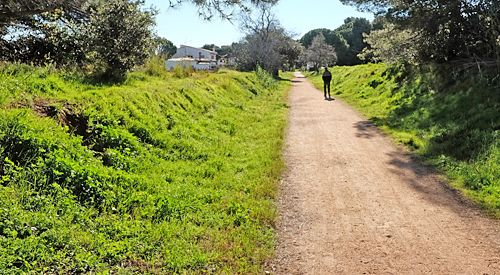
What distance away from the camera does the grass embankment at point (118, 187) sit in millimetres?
3430

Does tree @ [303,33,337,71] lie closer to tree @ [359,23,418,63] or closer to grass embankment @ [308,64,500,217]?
grass embankment @ [308,64,500,217]

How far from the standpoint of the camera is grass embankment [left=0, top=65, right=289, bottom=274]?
3.43 meters

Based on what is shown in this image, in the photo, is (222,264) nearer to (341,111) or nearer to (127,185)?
(127,185)

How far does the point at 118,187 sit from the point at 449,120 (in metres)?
8.51

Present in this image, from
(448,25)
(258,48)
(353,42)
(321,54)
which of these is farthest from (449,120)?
(353,42)

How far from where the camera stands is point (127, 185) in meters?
4.98

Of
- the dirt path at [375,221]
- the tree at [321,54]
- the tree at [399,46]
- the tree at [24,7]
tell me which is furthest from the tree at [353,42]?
the dirt path at [375,221]

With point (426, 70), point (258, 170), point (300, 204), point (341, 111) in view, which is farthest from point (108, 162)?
point (426, 70)

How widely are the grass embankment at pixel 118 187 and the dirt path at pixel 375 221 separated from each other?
0.42m

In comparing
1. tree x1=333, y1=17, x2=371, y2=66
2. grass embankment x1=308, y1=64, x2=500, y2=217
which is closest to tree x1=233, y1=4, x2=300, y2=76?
grass embankment x1=308, y1=64, x2=500, y2=217

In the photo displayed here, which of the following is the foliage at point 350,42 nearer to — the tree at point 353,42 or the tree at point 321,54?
the tree at point 353,42

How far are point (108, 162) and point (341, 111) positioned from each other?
10.3 meters

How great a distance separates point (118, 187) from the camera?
4.80m

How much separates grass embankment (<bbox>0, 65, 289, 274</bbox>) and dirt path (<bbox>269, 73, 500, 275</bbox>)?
16.6 inches
